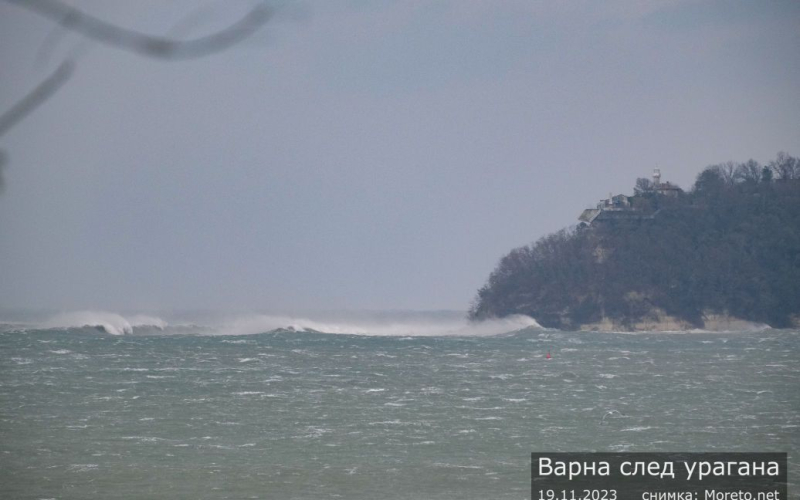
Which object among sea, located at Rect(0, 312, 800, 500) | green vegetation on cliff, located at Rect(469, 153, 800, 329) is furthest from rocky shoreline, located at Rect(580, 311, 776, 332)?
sea, located at Rect(0, 312, 800, 500)

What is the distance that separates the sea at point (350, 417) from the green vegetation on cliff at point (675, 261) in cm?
3625

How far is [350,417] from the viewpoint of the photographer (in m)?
25.0

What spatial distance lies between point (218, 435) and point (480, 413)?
722cm

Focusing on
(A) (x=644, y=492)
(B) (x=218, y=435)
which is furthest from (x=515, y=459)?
(B) (x=218, y=435)

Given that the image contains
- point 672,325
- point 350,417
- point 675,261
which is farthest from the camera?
point 675,261

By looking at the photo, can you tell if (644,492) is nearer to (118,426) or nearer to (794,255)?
(118,426)

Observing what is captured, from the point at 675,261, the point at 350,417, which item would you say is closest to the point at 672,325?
the point at 675,261

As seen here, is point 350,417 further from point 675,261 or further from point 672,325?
point 675,261

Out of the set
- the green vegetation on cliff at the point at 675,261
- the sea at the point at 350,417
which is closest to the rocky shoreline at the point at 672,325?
the green vegetation on cliff at the point at 675,261

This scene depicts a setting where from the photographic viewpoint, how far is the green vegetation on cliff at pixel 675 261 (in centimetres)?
8262

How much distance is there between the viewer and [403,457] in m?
19.5

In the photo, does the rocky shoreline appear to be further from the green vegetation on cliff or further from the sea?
the sea

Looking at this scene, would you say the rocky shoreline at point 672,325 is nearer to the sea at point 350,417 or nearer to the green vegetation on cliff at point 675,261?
the green vegetation on cliff at point 675,261

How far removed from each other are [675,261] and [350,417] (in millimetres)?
66463
